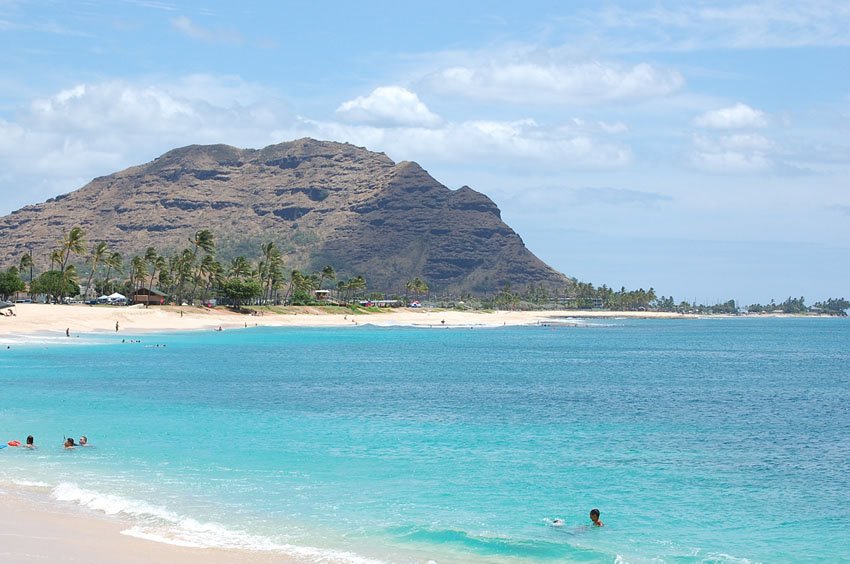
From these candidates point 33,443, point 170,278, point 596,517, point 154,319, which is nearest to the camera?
A: point 596,517

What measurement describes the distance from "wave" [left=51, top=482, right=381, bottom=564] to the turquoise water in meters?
0.08

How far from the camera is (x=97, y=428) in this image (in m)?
35.6

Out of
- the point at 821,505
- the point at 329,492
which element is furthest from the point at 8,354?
the point at 821,505

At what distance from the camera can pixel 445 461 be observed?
98.5 ft

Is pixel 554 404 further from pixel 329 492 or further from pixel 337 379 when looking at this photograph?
pixel 329 492

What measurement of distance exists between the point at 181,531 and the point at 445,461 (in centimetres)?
1174

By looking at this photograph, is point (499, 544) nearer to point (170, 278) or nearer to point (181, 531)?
point (181, 531)

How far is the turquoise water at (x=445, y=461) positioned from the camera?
2069cm

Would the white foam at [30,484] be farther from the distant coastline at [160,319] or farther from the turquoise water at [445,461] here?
the distant coastline at [160,319]

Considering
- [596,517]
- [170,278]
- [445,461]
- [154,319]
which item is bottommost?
[445,461]

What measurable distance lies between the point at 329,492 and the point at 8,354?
60.6m

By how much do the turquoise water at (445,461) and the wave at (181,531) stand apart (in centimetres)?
8

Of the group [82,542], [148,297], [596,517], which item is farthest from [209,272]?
[82,542]

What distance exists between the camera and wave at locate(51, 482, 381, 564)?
1870 cm
